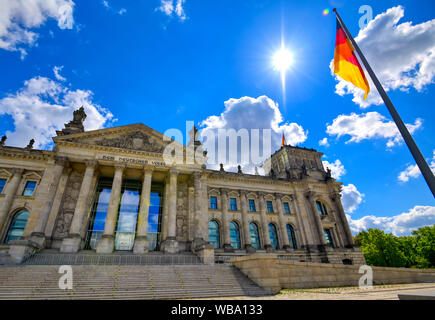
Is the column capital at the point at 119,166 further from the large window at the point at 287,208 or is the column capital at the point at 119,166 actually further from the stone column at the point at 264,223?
the large window at the point at 287,208

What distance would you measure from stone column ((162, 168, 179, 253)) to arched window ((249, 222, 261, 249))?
12.0m

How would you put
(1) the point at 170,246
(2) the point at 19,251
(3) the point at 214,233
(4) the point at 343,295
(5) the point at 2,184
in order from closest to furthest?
1. (4) the point at 343,295
2. (2) the point at 19,251
3. (1) the point at 170,246
4. (5) the point at 2,184
5. (3) the point at 214,233

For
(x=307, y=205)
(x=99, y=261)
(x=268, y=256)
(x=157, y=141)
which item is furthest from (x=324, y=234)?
(x=99, y=261)

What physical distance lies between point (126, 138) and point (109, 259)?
558 inches

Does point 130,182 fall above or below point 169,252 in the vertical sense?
above

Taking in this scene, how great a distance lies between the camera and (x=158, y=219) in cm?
2886

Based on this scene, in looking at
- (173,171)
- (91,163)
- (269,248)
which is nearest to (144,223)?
(173,171)

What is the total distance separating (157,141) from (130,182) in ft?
21.9

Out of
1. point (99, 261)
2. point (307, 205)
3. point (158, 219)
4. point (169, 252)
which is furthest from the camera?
point (307, 205)

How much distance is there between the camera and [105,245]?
21750mm

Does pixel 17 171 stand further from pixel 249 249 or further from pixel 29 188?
pixel 249 249

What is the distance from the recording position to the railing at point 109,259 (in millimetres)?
18406
